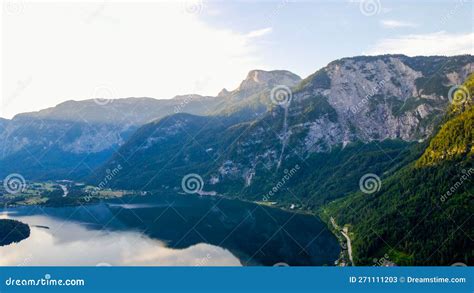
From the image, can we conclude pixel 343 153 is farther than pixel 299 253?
Yes

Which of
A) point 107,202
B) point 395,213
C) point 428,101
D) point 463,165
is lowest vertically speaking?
point 107,202

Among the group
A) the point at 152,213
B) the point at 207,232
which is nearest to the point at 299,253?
the point at 207,232

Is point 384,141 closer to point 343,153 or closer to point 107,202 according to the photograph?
point 343,153

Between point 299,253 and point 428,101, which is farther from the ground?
point 428,101
